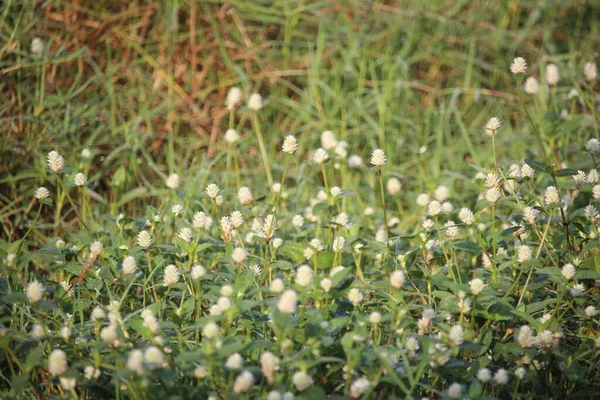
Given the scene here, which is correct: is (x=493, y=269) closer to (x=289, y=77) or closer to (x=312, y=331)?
(x=312, y=331)

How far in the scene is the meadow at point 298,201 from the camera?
5.10ft

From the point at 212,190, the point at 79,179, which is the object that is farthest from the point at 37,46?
the point at 212,190

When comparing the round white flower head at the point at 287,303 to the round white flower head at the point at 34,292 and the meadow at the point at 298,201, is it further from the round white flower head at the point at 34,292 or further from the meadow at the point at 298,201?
the round white flower head at the point at 34,292

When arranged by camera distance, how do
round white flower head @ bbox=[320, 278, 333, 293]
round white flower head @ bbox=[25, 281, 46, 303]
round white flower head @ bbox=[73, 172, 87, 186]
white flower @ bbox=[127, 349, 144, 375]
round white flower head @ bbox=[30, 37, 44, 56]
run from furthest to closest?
1. round white flower head @ bbox=[30, 37, 44, 56]
2. round white flower head @ bbox=[73, 172, 87, 186]
3. round white flower head @ bbox=[320, 278, 333, 293]
4. round white flower head @ bbox=[25, 281, 46, 303]
5. white flower @ bbox=[127, 349, 144, 375]

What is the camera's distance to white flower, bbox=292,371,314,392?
1.41m

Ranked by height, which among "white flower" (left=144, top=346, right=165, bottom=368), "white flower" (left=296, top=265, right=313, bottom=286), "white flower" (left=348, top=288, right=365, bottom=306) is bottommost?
"white flower" (left=348, top=288, right=365, bottom=306)

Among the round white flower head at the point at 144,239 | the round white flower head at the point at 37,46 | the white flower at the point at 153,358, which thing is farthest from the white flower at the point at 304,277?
the round white flower head at the point at 37,46

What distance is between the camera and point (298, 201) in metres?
2.79

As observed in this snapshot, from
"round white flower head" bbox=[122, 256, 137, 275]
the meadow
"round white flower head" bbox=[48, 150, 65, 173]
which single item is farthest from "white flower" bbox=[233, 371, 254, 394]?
"round white flower head" bbox=[48, 150, 65, 173]

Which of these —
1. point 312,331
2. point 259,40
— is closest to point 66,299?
point 312,331

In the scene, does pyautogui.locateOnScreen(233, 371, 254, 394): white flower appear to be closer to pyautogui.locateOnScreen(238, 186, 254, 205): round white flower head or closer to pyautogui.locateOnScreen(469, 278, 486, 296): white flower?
pyautogui.locateOnScreen(469, 278, 486, 296): white flower

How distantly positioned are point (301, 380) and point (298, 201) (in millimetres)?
1423

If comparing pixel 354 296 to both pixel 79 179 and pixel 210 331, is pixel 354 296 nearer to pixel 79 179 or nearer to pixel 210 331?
pixel 210 331

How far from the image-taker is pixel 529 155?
316 centimetres
